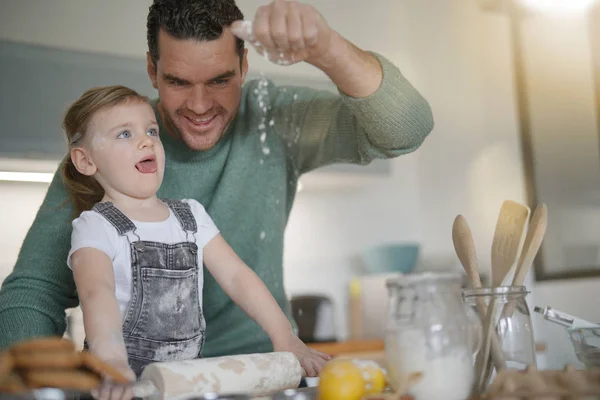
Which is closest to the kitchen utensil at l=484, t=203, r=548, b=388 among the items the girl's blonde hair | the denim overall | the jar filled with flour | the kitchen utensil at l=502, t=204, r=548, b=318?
the kitchen utensil at l=502, t=204, r=548, b=318

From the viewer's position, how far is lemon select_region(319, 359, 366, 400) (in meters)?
0.57

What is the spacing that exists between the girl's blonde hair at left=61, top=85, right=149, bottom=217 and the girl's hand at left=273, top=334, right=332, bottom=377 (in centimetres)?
34

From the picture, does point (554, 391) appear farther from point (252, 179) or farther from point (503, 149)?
point (503, 149)

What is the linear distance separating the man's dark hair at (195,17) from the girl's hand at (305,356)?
17.9 inches

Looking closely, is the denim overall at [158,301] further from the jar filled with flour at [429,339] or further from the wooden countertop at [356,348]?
the wooden countertop at [356,348]

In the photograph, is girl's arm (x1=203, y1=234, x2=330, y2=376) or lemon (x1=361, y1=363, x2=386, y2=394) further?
girl's arm (x1=203, y1=234, x2=330, y2=376)

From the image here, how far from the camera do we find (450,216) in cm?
328

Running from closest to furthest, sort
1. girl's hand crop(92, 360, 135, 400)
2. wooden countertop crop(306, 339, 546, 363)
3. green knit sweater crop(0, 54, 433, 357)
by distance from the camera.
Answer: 1. girl's hand crop(92, 360, 135, 400)
2. green knit sweater crop(0, 54, 433, 357)
3. wooden countertop crop(306, 339, 546, 363)

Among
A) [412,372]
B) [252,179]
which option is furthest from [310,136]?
[412,372]

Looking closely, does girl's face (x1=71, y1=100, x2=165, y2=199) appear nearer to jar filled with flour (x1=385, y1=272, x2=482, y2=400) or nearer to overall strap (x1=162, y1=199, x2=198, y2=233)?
overall strap (x1=162, y1=199, x2=198, y2=233)

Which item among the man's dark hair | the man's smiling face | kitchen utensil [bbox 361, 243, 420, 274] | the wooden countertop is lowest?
the wooden countertop

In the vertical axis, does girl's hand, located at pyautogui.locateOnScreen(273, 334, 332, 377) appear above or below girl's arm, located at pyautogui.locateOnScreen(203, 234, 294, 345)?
below

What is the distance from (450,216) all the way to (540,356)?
0.90m

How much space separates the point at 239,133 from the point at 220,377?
65cm
